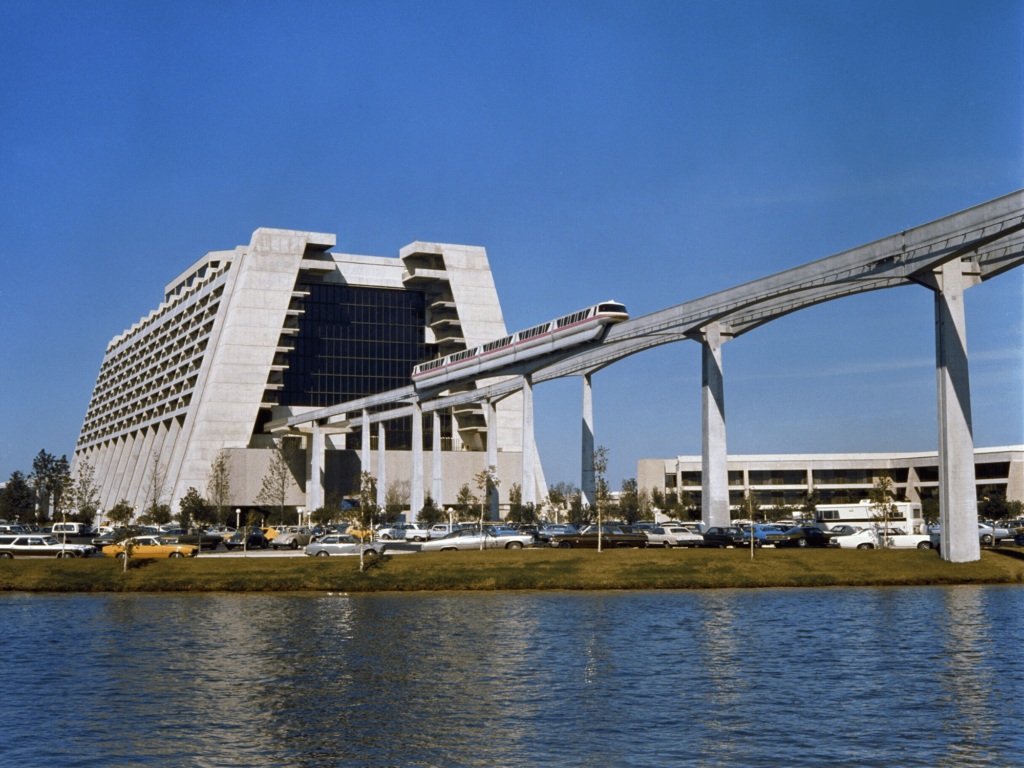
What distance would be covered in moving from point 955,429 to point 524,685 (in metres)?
34.8

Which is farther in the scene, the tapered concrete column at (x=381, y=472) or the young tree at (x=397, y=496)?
the tapered concrete column at (x=381, y=472)

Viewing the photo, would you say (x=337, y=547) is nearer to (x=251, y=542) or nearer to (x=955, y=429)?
(x=251, y=542)

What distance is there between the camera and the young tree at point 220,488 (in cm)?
11493

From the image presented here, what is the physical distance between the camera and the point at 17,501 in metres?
153

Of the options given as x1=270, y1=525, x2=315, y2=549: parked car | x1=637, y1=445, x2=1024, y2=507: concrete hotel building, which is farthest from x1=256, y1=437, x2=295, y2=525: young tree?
x1=637, y1=445, x2=1024, y2=507: concrete hotel building

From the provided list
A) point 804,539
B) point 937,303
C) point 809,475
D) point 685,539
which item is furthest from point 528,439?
point 809,475

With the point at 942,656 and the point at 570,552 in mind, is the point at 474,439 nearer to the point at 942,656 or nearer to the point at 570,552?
the point at 570,552

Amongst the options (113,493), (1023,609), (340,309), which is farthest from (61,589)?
(113,493)

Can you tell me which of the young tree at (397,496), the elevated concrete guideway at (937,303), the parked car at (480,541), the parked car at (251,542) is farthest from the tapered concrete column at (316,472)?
the parked car at (480,541)

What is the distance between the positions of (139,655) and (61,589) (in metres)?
24.0

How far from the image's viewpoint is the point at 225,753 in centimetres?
1944

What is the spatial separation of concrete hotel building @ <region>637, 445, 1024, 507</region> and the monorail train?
205 feet

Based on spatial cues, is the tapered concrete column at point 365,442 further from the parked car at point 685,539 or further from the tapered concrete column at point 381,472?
the parked car at point 685,539

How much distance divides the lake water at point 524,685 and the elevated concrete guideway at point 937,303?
39.4ft
